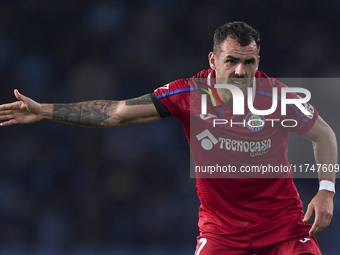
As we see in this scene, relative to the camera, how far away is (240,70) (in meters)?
2.67

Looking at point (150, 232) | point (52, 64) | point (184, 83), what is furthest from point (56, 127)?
point (184, 83)

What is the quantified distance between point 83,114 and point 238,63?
940mm

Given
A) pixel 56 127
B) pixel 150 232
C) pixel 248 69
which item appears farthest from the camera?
pixel 56 127

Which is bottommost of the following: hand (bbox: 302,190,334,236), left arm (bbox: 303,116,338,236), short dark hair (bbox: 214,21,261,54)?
hand (bbox: 302,190,334,236)

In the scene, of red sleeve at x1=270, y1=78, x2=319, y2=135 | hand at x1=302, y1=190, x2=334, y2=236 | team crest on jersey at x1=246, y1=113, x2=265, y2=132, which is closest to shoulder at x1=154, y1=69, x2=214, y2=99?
team crest on jersey at x1=246, y1=113, x2=265, y2=132

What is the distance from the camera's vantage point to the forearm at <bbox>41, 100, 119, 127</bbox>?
2.78 metres

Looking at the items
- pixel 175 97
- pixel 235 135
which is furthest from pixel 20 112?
pixel 235 135

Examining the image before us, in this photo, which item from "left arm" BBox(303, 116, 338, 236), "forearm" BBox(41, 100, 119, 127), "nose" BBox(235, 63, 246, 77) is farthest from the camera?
"forearm" BBox(41, 100, 119, 127)

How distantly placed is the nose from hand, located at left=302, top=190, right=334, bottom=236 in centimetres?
77

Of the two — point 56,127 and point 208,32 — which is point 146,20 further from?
point 56,127

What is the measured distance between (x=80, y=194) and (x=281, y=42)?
3.01 meters

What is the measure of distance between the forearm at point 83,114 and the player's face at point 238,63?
67cm

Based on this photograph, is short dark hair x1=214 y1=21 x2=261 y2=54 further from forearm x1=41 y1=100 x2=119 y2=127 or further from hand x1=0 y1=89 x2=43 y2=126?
hand x1=0 y1=89 x2=43 y2=126

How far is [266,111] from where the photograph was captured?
2740 millimetres
